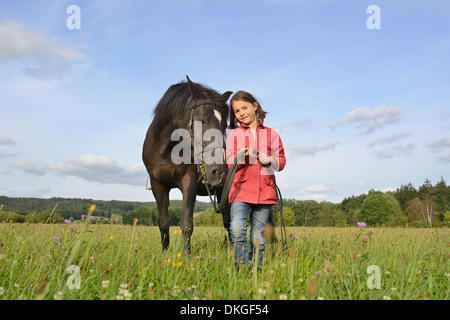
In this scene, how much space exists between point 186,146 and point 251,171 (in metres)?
1.65

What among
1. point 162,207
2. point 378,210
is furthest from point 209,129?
point 378,210

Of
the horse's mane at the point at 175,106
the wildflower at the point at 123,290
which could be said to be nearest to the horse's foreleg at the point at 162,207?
the horse's mane at the point at 175,106

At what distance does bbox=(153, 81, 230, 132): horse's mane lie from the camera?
214 inches

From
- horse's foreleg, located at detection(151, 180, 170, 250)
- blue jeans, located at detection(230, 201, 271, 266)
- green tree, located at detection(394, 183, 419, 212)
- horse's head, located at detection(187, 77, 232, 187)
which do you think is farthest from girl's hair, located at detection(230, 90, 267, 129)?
green tree, located at detection(394, 183, 419, 212)

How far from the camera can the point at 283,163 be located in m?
4.47

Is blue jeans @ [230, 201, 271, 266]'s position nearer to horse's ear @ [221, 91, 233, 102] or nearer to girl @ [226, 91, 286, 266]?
girl @ [226, 91, 286, 266]

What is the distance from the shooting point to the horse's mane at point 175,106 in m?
5.43

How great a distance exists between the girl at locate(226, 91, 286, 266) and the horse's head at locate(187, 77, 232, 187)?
0.19m

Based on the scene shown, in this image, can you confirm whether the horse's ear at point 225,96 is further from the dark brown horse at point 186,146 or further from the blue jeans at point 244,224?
the blue jeans at point 244,224

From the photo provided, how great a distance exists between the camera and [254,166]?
14.5 ft

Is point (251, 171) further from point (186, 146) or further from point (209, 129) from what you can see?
point (186, 146)
